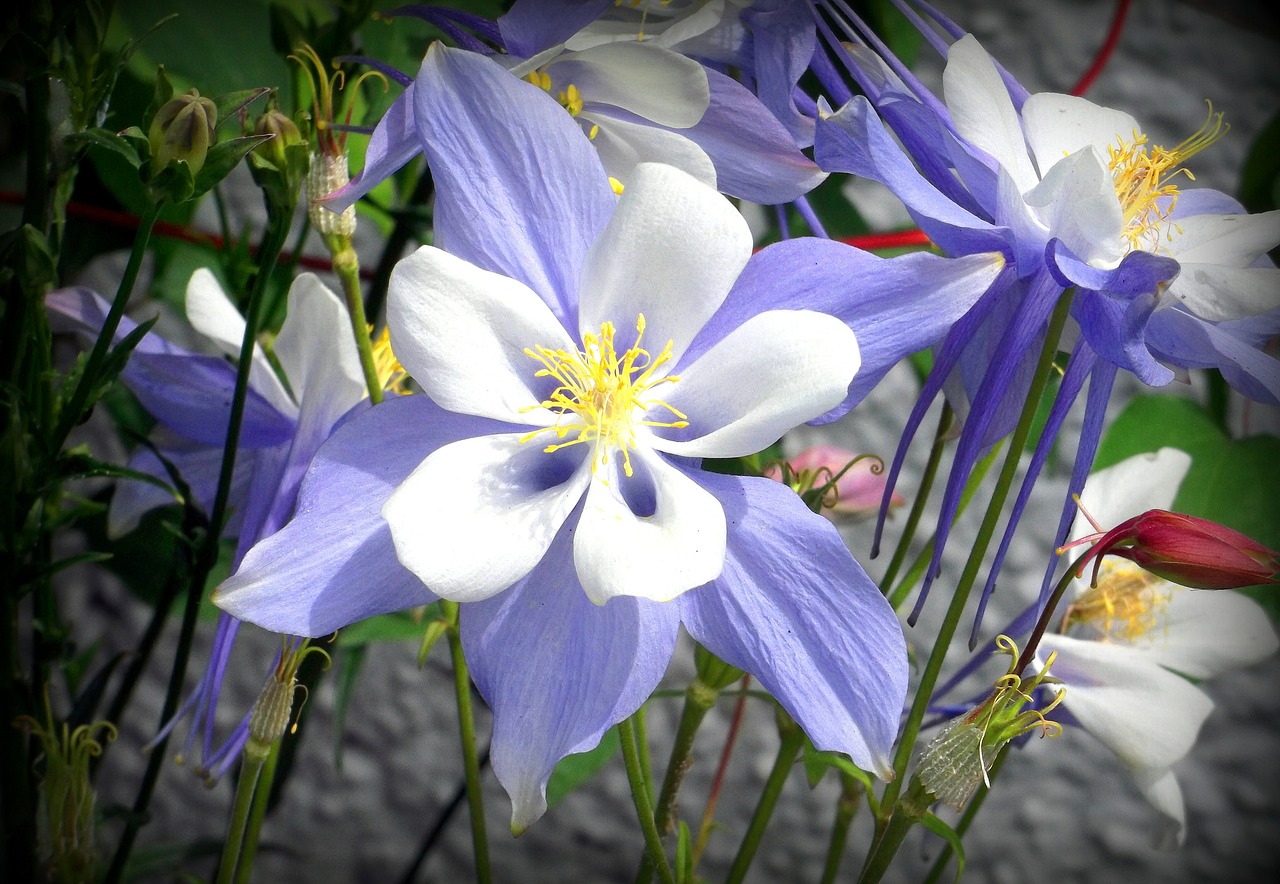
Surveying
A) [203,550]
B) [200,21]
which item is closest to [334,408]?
[203,550]

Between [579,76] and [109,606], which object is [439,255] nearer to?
[579,76]

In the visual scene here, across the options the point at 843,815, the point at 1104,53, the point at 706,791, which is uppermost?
the point at 1104,53

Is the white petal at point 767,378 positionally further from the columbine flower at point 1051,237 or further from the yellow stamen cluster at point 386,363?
Result: the yellow stamen cluster at point 386,363

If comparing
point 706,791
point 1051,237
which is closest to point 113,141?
point 1051,237

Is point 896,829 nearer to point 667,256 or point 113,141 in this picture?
point 667,256

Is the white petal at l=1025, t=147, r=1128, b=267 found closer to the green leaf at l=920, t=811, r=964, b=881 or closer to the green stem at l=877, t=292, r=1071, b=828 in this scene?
the green stem at l=877, t=292, r=1071, b=828

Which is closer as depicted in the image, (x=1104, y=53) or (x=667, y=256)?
(x=667, y=256)

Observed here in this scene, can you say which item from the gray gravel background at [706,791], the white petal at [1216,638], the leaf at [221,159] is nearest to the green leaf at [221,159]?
the leaf at [221,159]

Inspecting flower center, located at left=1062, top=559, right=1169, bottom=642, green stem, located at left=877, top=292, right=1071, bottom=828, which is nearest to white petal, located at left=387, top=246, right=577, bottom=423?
green stem, located at left=877, top=292, right=1071, bottom=828
